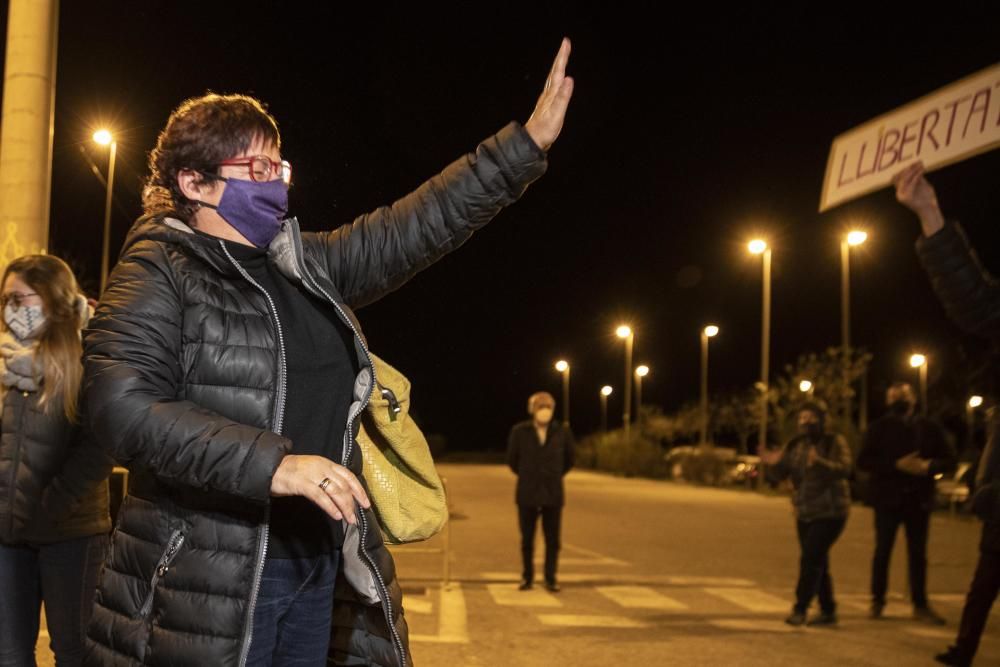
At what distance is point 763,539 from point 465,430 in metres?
62.5

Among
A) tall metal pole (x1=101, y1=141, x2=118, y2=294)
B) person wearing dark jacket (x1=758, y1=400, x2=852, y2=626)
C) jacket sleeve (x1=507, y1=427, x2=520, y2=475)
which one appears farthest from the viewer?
tall metal pole (x1=101, y1=141, x2=118, y2=294)

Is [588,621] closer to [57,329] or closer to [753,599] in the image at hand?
[753,599]

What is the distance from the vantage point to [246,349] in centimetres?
225

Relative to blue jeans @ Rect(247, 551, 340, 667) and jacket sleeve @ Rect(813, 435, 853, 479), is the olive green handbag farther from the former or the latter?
jacket sleeve @ Rect(813, 435, 853, 479)

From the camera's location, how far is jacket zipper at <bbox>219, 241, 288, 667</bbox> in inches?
86.7

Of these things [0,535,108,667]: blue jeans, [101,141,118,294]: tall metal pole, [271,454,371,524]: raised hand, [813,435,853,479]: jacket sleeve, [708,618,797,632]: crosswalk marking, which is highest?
[101,141,118,294]: tall metal pole

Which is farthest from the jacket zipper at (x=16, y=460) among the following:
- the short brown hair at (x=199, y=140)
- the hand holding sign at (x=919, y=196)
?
the hand holding sign at (x=919, y=196)

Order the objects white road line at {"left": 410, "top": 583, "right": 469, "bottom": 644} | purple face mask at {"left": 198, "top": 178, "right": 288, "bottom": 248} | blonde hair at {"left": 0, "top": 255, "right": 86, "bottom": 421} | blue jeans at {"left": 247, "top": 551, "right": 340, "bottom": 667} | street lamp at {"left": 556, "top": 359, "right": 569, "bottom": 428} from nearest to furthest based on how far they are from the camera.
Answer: blue jeans at {"left": 247, "top": 551, "right": 340, "bottom": 667}
purple face mask at {"left": 198, "top": 178, "right": 288, "bottom": 248}
blonde hair at {"left": 0, "top": 255, "right": 86, "bottom": 421}
white road line at {"left": 410, "top": 583, "right": 469, "bottom": 644}
street lamp at {"left": 556, "top": 359, "right": 569, "bottom": 428}

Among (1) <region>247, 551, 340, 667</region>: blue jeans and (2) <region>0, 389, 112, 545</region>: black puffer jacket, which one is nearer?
(1) <region>247, 551, 340, 667</region>: blue jeans

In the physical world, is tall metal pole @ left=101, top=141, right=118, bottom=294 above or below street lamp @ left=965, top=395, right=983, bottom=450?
above

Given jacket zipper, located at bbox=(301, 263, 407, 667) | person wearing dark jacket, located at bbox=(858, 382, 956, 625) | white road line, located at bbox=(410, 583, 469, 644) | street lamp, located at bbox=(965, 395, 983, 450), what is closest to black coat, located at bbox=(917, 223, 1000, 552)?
jacket zipper, located at bbox=(301, 263, 407, 667)

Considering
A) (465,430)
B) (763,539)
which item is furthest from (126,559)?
(465,430)

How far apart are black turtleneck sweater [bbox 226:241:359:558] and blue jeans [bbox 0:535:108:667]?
1.72 m

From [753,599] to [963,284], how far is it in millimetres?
5818
